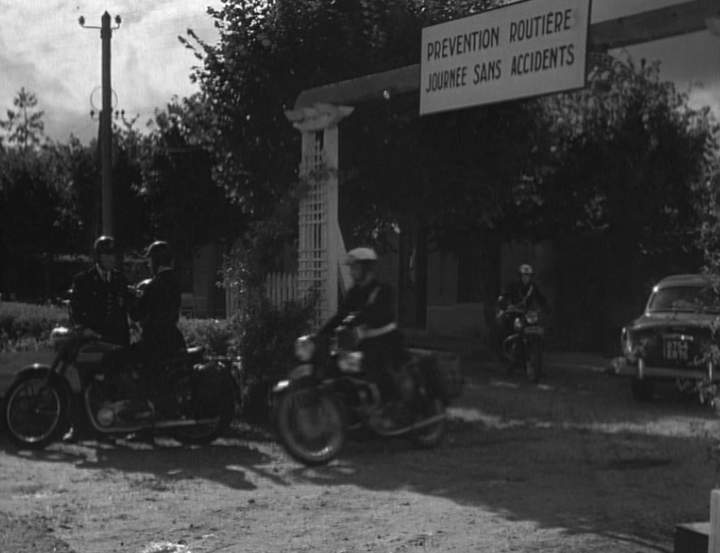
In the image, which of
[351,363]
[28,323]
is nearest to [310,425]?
[351,363]

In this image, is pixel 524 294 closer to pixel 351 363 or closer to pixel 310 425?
pixel 351 363

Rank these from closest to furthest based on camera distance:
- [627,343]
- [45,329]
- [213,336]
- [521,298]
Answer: [213,336], [627,343], [45,329], [521,298]

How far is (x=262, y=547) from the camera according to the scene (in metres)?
7.06

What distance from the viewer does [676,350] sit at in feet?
48.5

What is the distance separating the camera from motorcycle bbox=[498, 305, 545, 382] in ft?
58.3

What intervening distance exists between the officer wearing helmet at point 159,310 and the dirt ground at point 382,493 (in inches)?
35.3

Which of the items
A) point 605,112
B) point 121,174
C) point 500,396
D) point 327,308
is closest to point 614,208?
point 605,112

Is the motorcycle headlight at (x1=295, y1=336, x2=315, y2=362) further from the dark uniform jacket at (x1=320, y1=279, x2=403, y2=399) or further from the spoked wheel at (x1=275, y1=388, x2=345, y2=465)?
the spoked wheel at (x1=275, y1=388, x2=345, y2=465)

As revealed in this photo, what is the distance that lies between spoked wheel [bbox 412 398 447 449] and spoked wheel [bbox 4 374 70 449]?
3.04 metres

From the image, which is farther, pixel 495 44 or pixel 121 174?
pixel 121 174

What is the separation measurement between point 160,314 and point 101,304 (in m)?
0.58

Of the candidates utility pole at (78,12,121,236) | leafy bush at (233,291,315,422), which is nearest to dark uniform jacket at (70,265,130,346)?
leafy bush at (233,291,315,422)

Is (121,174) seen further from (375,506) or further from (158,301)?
(375,506)

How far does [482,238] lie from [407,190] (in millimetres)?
8997
